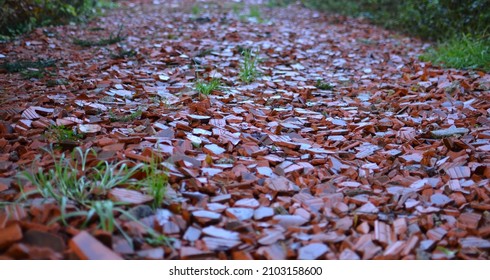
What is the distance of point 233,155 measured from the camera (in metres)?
2.07

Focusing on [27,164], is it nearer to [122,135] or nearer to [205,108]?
[122,135]

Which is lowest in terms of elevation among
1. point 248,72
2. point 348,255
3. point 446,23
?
point 348,255

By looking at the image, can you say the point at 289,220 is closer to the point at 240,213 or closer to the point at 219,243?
the point at 240,213

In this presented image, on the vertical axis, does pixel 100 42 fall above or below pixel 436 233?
above

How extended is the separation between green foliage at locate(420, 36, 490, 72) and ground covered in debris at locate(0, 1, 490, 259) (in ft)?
0.64

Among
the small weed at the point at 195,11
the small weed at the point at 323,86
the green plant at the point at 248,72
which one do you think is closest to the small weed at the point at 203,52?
the green plant at the point at 248,72

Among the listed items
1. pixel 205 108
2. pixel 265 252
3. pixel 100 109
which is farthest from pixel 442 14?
pixel 265 252

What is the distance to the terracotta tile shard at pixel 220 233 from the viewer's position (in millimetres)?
1539

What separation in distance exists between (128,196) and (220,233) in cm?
32

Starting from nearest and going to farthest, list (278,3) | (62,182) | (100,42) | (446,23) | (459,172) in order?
1. (62,182)
2. (459,172)
3. (100,42)
4. (446,23)
5. (278,3)

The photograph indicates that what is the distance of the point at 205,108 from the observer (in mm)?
2486

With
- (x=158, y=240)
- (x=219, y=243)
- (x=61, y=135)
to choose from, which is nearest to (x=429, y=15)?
(x=61, y=135)

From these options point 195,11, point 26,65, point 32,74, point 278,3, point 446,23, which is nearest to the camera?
point 32,74
